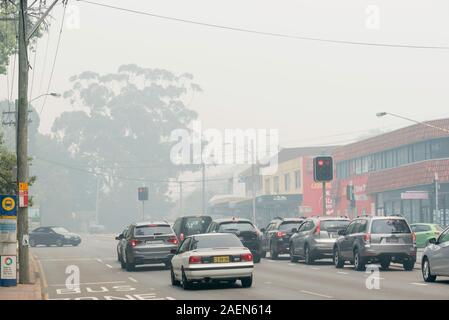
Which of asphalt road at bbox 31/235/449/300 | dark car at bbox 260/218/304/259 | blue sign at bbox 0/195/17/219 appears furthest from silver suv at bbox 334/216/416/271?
blue sign at bbox 0/195/17/219

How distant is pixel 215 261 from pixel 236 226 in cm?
1294

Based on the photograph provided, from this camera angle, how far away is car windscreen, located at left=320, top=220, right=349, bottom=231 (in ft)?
115

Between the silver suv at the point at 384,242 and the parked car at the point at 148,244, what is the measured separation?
6.53 metres

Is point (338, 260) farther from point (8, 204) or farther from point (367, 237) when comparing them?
point (8, 204)

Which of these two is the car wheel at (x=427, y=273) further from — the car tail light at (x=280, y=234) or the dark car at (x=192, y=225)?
the dark car at (x=192, y=225)

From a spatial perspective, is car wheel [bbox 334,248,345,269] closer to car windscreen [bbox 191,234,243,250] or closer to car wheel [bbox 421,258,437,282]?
car wheel [bbox 421,258,437,282]

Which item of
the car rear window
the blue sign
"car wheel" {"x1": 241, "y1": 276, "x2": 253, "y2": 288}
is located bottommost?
"car wheel" {"x1": 241, "y1": 276, "x2": 253, "y2": 288}

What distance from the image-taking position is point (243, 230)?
119 feet

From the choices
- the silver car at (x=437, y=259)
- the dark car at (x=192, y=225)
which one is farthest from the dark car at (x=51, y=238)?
the silver car at (x=437, y=259)

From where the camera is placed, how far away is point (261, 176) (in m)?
114

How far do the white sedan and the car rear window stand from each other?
891 centimetres

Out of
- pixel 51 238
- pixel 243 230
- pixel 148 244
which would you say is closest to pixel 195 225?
pixel 243 230
